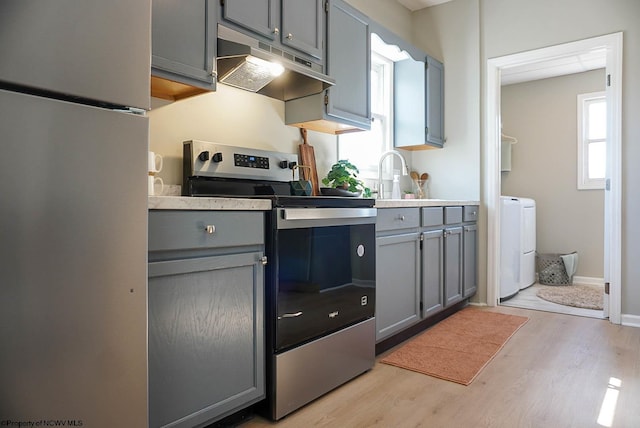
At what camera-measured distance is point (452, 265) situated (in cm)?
324

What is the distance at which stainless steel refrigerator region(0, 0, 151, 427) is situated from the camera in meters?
0.86

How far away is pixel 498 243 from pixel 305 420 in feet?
8.71

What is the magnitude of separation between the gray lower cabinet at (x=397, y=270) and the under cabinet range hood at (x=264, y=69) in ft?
2.76

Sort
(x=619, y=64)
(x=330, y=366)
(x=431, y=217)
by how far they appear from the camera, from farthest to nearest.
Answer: (x=619, y=64), (x=431, y=217), (x=330, y=366)

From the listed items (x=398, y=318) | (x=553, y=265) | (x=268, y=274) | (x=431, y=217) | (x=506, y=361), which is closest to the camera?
(x=268, y=274)

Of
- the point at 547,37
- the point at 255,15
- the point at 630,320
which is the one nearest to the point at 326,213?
the point at 255,15

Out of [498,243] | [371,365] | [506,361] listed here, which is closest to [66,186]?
[371,365]

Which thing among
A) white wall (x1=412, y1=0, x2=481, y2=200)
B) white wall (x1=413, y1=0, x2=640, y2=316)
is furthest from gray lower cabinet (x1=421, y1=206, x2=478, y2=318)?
white wall (x1=412, y1=0, x2=481, y2=200)

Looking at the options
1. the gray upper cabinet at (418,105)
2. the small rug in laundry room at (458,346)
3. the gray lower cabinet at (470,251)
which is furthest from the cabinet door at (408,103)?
the small rug in laundry room at (458,346)

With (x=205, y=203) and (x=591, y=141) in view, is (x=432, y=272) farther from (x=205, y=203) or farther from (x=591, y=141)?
(x=591, y=141)

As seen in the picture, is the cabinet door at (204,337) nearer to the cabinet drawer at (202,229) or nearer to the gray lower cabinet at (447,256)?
the cabinet drawer at (202,229)

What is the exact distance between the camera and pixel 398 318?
2.54 m

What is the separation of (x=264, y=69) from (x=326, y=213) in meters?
0.79

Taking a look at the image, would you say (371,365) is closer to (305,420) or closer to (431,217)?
(305,420)
